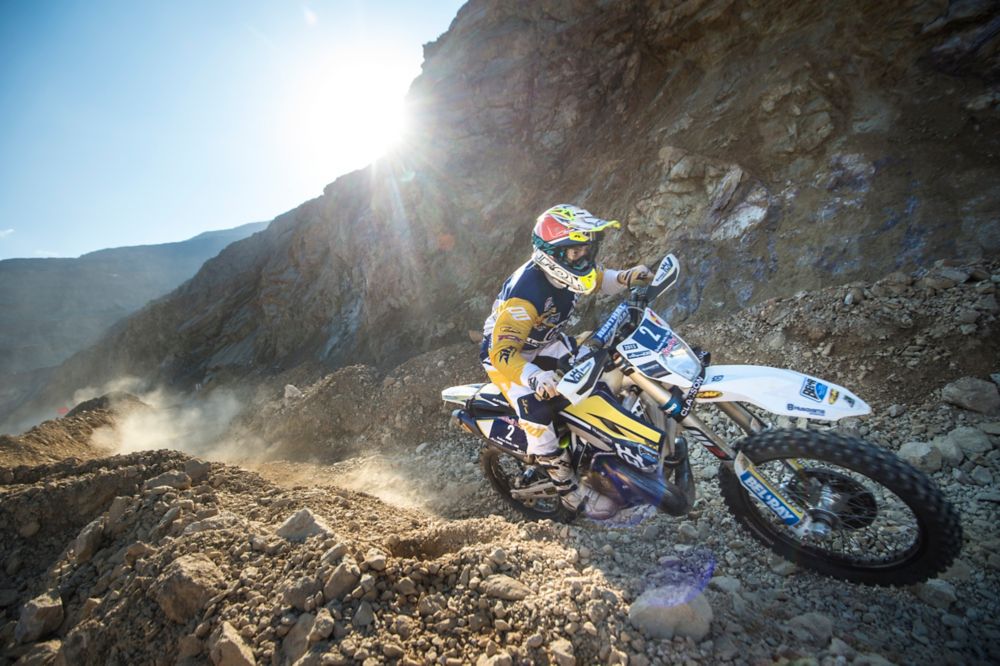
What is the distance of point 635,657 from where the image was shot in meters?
2.25

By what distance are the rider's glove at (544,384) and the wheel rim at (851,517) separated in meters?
1.62

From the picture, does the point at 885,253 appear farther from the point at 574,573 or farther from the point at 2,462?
the point at 2,462

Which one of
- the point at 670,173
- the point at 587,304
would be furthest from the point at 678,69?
the point at 587,304

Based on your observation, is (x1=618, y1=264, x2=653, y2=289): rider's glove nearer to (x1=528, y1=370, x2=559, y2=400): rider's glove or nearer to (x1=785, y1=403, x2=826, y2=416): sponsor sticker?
(x1=528, y1=370, x2=559, y2=400): rider's glove

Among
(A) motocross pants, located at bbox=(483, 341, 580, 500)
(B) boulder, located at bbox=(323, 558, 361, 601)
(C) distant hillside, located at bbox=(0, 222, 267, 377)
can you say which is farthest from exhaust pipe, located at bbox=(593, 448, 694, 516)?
(C) distant hillside, located at bbox=(0, 222, 267, 377)

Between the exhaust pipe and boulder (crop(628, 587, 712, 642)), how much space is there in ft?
2.99

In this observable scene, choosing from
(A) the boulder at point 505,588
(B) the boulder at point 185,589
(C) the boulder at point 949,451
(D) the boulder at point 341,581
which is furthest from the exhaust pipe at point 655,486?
(B) the boulder at point 185,589

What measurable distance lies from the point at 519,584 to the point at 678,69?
36.2 feet

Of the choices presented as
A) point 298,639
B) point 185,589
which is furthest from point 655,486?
point 185,589

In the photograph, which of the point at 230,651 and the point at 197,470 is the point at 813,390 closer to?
the point at 230,651

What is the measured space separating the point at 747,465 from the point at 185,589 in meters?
4.03

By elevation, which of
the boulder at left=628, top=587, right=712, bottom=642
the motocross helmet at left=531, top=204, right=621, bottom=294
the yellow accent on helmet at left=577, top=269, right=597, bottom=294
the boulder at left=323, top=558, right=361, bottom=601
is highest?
the motocross helmet at left=531, top=204, right=621, bottom=294

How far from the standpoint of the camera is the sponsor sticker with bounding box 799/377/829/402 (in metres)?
2.83

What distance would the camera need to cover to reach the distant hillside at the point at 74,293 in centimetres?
4394
